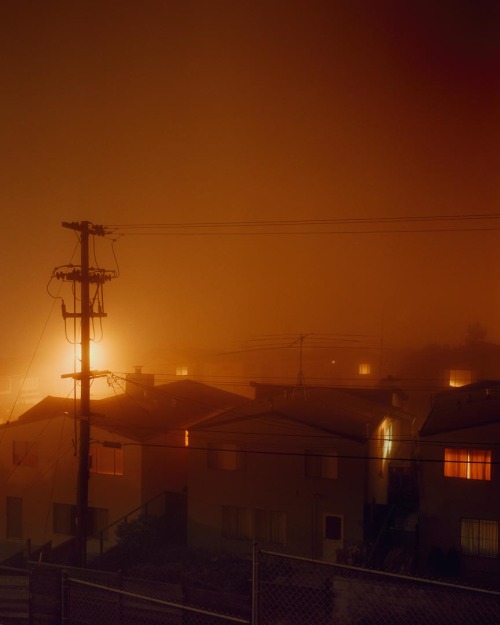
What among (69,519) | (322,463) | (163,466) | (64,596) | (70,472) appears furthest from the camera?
(163,466)

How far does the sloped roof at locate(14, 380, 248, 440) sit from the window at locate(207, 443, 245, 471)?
9.12 ft

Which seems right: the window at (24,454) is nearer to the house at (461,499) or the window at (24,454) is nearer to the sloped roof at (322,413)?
the sloped roof at (322,413)

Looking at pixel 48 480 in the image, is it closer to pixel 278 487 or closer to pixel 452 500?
pixel 278 487

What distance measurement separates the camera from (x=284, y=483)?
58.4 feet

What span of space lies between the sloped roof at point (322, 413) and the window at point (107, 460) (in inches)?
142

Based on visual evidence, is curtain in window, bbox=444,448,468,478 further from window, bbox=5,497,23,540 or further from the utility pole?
window, bbox=5,497,23,540

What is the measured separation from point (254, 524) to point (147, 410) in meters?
7.81

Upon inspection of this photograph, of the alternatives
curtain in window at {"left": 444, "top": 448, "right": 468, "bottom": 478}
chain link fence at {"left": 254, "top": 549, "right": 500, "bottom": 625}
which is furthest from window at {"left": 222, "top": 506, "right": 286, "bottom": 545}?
chain link fence at {"left": 254, "top": 549, "right": 500, "bottom": 625}

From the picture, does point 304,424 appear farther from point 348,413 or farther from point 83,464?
point 83,464

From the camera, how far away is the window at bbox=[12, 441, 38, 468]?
70.8 ft

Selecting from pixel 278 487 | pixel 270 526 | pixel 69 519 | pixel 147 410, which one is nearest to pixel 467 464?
pixel 278 487

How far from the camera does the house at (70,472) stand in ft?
66.7

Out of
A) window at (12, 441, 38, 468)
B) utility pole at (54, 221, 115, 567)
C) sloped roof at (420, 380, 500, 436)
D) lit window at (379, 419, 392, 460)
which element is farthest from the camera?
lit window at (379, 419, 392, 460)

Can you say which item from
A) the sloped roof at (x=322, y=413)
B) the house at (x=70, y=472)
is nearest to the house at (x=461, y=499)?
the sloped roof at (x=322, y=413)
